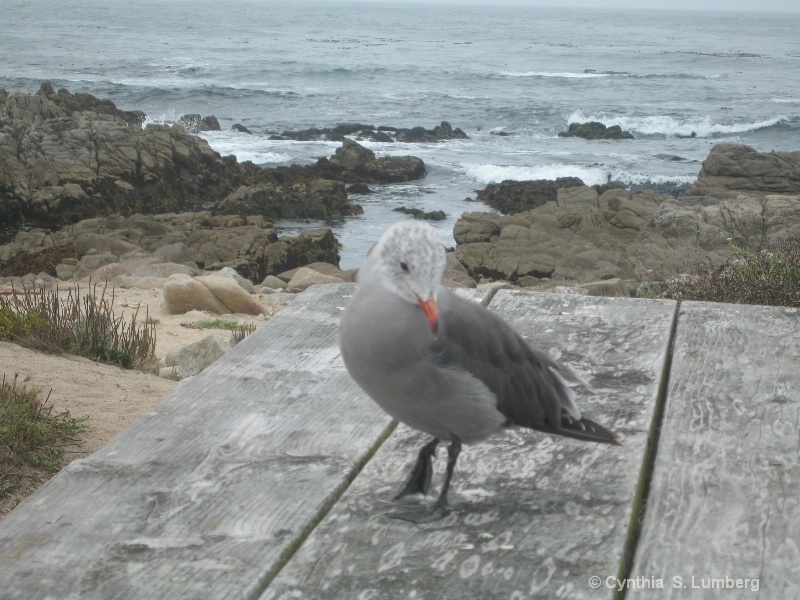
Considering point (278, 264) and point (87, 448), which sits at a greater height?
point (87, 448)

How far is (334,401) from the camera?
2484 mm

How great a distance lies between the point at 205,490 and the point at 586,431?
2.65ft

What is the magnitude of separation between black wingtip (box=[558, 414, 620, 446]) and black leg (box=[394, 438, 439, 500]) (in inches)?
11.1

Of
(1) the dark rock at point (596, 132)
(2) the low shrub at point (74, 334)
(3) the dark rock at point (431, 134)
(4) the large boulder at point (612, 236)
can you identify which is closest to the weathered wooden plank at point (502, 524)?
(2) the low shrub at point (74, 334)

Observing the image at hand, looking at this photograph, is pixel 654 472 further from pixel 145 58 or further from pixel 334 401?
pixel 145 58

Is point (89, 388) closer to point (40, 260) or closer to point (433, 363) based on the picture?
point (433, 363)

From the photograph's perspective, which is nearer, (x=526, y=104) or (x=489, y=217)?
(x=489, y=217)

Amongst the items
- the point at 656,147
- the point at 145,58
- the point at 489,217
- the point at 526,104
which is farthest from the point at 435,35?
the point at 489,217

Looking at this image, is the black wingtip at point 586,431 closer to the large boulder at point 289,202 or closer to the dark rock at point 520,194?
the large boulder at point 289,202

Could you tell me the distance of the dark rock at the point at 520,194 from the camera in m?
22.5

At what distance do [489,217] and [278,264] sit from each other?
462 centimetres

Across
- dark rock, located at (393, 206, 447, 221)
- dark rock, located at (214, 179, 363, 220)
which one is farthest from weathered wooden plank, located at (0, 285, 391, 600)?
dark rock, located at (393, 206, 447, 221)

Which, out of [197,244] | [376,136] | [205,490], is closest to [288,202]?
[197,244]

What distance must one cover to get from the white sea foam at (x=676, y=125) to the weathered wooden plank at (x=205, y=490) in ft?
120
